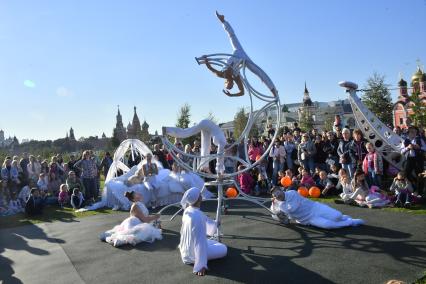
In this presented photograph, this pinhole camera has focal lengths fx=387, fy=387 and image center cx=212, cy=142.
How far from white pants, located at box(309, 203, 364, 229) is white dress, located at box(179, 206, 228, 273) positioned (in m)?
2.50

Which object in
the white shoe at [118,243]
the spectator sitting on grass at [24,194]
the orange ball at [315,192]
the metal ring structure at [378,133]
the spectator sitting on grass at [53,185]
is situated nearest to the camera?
the white shoe at [118,243]

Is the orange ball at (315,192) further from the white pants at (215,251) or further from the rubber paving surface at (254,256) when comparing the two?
the white pants at (215,251)

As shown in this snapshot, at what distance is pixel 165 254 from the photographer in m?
6.80

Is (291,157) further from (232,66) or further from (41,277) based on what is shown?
(41,277)

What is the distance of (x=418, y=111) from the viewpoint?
3056 cm

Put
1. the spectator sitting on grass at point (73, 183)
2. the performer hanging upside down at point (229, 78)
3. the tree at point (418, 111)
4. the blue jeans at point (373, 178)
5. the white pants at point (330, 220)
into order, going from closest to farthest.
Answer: the white pants at point (330, 220)
the performer hanging upside down at point (229, 78)
the blue jeans at point (373, 178)
the spectator sitting on grass at point (73, 183)
the tree at point (418, 111)

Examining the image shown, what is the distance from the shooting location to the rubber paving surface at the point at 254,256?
17.8 ft

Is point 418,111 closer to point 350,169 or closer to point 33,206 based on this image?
point 350,169

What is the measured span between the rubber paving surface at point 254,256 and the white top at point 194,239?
177 millimetres

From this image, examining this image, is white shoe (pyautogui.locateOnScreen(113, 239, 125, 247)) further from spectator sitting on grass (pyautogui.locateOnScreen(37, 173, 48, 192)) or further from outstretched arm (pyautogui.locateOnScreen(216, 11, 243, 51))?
spectator sitting on grass (pyautogui.locateOnScreen(37, 173, 48, 192))

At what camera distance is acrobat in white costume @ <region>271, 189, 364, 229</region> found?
7809mm

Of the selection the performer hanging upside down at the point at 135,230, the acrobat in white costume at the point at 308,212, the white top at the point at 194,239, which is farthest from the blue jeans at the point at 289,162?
the white top at the point at 194,239

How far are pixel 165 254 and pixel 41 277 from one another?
6.58 ft

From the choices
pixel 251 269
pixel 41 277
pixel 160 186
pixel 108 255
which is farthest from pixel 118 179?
pixel 251 269
